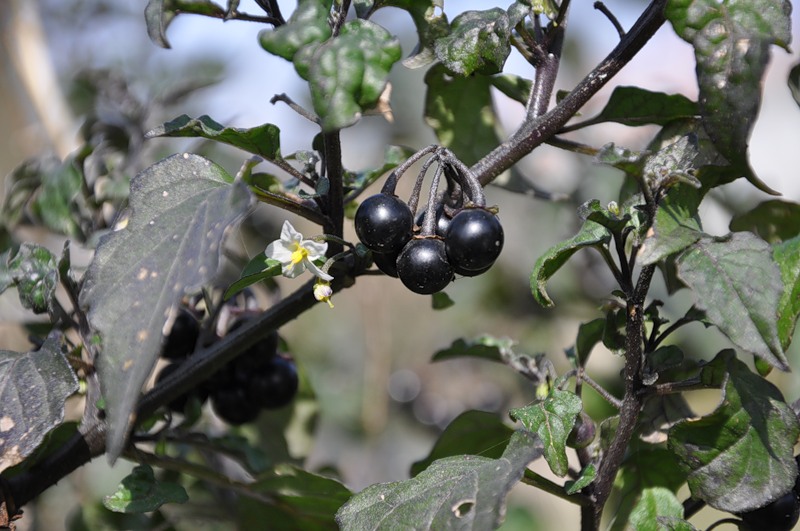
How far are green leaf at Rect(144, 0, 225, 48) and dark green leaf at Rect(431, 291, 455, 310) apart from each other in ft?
1.32

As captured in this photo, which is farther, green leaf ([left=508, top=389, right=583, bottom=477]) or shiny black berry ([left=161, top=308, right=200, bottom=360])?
shiny black berry ([left=161, top=308, right=200, bottom=360])

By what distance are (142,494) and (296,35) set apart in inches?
20.3

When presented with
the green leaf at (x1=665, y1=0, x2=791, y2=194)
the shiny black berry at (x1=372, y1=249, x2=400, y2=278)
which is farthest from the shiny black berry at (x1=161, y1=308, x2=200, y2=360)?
the green leaf at (x1=665, y1=0, x2=791, y2=194)

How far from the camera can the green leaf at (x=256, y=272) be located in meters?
0.72

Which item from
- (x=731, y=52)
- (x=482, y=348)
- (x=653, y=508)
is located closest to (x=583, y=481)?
(x=653, y=508)

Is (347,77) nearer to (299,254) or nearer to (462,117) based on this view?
(299,254)

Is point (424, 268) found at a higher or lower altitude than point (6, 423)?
higher

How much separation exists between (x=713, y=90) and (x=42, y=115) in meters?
1.77

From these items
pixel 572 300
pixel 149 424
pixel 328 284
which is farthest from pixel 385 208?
pixel 572 300

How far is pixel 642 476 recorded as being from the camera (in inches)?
33.4

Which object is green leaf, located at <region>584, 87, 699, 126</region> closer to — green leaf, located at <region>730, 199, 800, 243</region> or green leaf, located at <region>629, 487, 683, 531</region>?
green leaf, located at <region>730, 199, 800, 243</region>

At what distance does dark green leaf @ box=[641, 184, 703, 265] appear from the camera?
62cm

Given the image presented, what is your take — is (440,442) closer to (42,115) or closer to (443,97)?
(443,97)

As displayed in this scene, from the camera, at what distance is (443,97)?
996 mm
